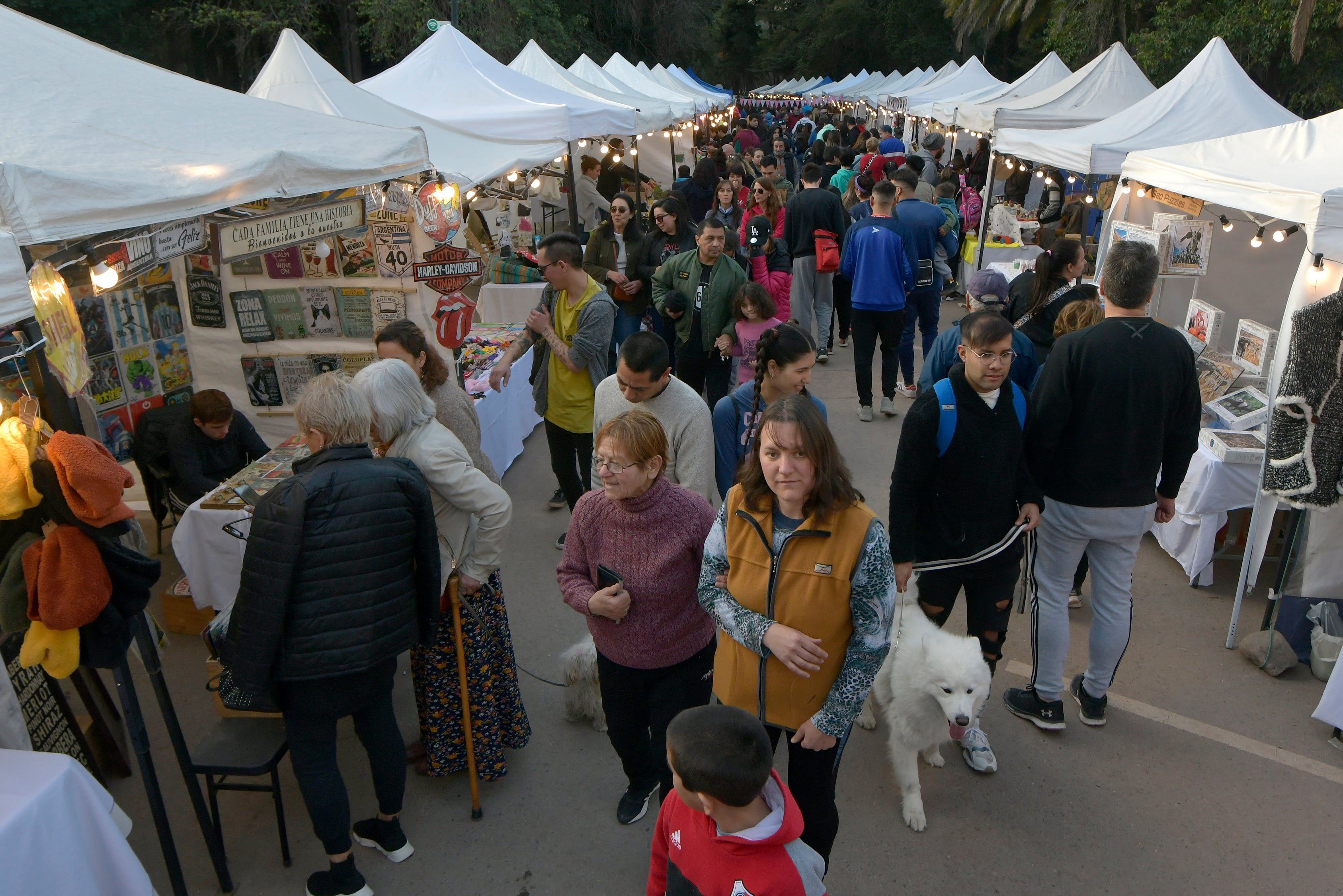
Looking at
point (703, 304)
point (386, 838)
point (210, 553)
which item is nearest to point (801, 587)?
point (386, 838)

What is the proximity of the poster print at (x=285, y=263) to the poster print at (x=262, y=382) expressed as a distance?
0.55m

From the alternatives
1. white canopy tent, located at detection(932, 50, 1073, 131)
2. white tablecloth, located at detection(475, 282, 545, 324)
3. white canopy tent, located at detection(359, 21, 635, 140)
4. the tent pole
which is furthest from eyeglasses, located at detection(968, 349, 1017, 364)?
white canopy tent, located at detection(932, 50, 1073, 131)

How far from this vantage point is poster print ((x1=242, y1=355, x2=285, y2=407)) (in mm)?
5418

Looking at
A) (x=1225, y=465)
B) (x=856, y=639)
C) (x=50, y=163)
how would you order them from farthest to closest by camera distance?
(x=1225, y=465), (x=50, y=163), (x=856, y=639)

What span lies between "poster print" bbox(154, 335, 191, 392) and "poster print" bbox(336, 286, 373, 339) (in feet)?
3.25

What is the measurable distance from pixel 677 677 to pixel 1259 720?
8.87 feet

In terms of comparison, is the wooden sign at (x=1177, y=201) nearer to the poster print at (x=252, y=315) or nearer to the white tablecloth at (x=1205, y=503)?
the white tablecloth at (x=1205, y=503)

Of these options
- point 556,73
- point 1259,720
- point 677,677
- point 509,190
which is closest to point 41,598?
point 677,677

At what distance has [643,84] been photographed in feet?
60.7

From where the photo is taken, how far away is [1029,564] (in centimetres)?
352

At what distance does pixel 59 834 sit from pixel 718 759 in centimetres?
170

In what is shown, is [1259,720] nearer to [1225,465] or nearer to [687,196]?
[1225,465]

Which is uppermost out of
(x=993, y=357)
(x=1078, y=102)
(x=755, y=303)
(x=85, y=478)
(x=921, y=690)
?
(x=1078, y=102)

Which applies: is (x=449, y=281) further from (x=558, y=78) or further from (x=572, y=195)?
(x=558, y=78)
